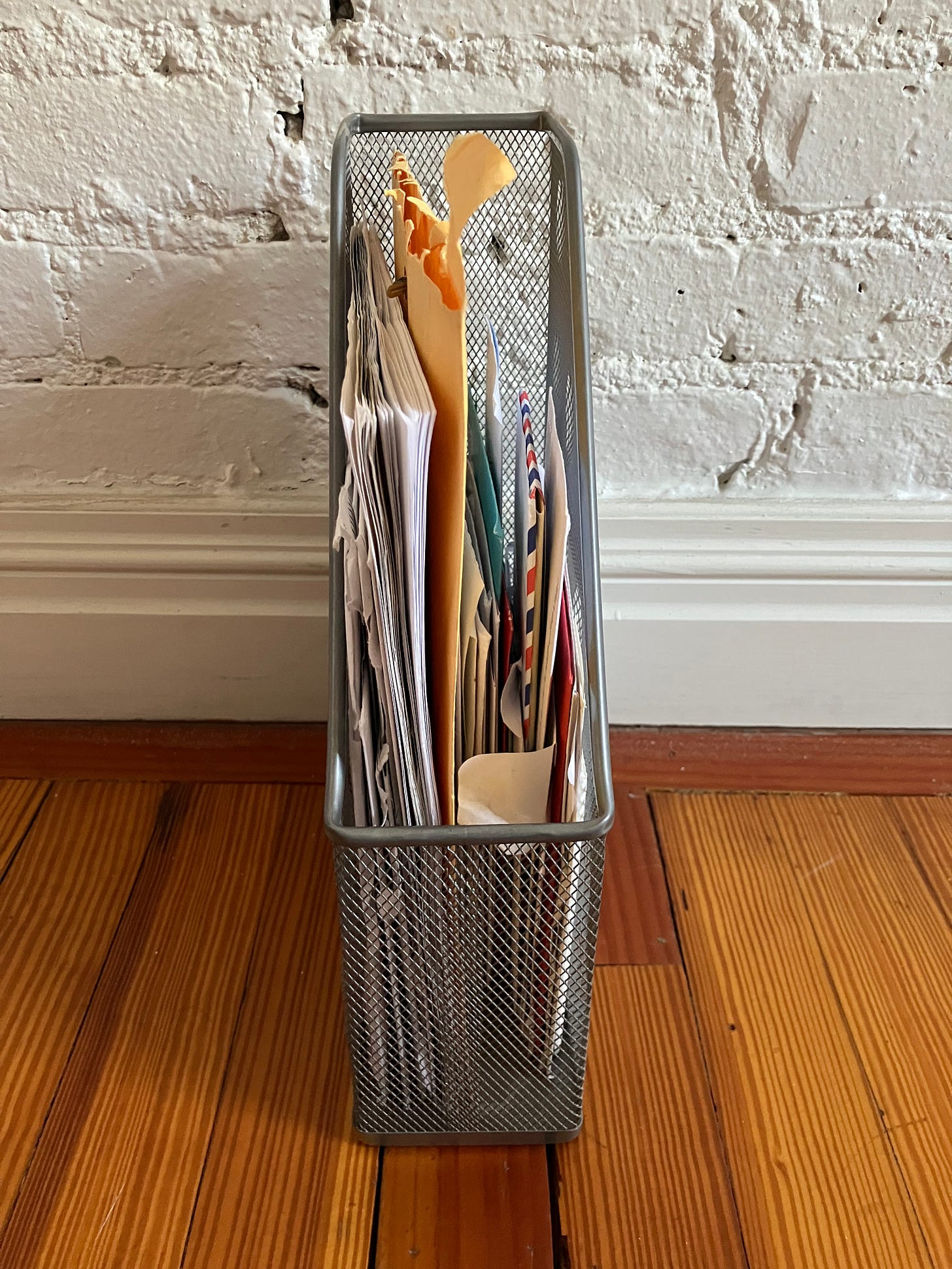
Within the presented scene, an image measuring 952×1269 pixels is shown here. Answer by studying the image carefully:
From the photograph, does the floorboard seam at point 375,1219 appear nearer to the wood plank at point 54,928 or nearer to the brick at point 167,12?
the wood plank at point 54,928

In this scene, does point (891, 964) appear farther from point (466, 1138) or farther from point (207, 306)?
point (207, 306)

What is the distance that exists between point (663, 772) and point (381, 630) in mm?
494

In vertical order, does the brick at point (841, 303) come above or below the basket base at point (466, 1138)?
above

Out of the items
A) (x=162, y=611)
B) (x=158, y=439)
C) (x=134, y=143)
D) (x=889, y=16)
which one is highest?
(x=889, y=16)

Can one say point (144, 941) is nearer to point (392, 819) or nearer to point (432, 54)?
point (392, 819)

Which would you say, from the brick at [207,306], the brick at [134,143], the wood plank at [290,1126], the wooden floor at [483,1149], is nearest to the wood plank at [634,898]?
the wooden floor at [483,1149]

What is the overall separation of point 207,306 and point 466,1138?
656 mm

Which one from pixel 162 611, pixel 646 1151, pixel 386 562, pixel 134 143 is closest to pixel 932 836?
pixel 646 1151

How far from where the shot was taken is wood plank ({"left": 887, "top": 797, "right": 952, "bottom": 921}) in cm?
85

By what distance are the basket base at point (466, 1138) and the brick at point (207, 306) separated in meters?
0.59

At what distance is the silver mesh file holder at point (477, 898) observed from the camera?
56cm

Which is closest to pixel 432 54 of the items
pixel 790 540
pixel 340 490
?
pixel 340 490

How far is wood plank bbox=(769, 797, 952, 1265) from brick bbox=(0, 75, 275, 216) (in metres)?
0.71

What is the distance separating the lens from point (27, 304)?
829mm
